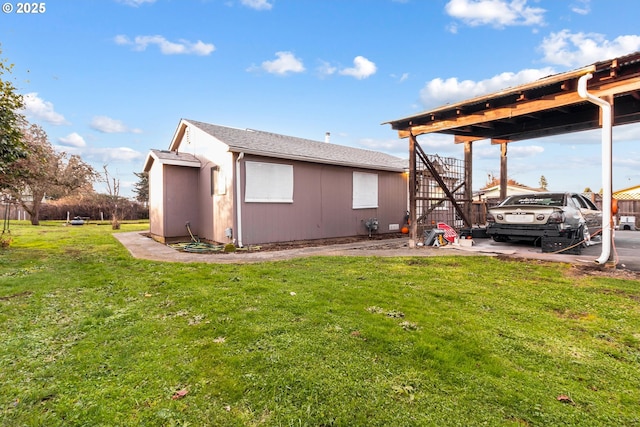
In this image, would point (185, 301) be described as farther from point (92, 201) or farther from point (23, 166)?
point (92, 201)

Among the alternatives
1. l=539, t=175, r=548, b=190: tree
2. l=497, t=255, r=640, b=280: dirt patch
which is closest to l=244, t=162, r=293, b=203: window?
l=497, t=255, r=640, b=280: dirt patch

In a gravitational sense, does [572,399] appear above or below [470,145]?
below

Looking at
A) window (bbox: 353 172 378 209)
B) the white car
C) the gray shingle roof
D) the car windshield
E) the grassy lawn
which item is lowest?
the grassy lawn

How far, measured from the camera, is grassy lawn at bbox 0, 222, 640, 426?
1.88m

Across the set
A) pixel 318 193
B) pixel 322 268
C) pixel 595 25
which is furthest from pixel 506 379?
pixel 595 25

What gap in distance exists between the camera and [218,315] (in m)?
3.48

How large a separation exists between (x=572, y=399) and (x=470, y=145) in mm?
9154

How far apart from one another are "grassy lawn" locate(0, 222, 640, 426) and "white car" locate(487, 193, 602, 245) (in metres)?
2.23

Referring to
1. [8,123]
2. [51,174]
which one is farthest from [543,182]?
[8,123]

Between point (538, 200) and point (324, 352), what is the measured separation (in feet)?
24.1

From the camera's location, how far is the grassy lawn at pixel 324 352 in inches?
74.1

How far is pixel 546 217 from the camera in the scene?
22.4 ft

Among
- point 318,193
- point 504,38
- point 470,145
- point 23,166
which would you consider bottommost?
point 318,193

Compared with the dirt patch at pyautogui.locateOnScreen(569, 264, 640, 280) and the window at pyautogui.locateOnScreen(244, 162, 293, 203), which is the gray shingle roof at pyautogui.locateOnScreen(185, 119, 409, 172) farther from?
the dirt patch at pyautogui.locateOnScreen(569, 264, 640, 280)
